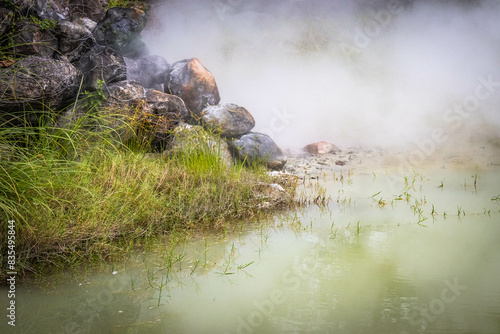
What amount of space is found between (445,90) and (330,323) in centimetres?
841

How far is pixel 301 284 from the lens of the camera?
6.76 ft

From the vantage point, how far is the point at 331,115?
911 cm

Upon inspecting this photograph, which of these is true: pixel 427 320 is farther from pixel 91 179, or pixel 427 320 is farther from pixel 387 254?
pixel 91 179

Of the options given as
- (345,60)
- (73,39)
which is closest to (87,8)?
(73,39)

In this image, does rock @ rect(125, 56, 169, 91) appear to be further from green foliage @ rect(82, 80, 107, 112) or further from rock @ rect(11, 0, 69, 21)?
green foliage @ rect(82, 80, 107, 112)

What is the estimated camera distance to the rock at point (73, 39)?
5.11 m

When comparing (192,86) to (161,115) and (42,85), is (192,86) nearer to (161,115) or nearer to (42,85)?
(161,115)

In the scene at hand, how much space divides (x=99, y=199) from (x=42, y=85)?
2.09 metres

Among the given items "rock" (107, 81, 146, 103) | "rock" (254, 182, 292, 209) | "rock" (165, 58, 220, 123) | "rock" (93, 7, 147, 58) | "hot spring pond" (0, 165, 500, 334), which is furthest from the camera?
"rock" (165, 58, 220, 123)

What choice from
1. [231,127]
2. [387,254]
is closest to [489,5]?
[231,127]

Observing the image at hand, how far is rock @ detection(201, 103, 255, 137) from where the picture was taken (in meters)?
5.61

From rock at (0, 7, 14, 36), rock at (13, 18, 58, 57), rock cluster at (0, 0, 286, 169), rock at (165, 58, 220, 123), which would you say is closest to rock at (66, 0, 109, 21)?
rock cluster at (0, 0, 286, 169)

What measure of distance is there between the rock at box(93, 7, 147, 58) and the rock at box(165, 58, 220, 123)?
0.74m

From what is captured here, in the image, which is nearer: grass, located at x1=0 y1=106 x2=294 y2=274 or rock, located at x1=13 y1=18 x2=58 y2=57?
grass, located at x1=0 y1=106 x2=294 y2=274
